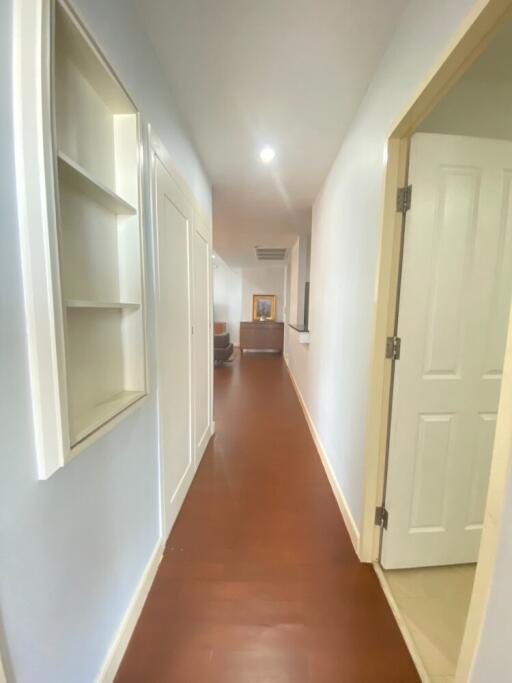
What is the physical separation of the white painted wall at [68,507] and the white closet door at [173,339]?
14 centimetres

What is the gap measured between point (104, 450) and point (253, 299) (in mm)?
7774

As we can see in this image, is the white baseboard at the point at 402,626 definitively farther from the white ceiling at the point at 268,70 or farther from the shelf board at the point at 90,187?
the white ceiling at the point at 268,70

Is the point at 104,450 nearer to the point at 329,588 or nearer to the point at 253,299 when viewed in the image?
the point at 329,588

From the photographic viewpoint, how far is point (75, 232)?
91cm

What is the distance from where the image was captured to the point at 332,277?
2297mm

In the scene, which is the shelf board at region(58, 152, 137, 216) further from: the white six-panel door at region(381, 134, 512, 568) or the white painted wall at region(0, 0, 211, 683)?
the white six-panel door at region(381, 134, 512, 568)

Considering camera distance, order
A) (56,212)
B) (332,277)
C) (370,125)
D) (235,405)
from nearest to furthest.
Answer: (56,212) → (370,125) → (332,277) → (235,405)

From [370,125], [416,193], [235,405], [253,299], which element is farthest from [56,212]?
[253,299]

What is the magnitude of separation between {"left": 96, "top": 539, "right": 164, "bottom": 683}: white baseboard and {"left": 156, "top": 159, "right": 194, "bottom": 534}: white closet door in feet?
0.70

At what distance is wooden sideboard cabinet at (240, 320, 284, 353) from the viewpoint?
7.95 meters

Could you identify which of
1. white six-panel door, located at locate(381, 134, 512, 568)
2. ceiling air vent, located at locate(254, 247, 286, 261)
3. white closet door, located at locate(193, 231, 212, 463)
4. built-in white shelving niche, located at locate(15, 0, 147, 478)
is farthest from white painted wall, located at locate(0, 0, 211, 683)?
ceiling air vent, located at locate(254, 247, 286, 261)

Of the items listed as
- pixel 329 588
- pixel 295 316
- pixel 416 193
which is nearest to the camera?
pixel 416 193

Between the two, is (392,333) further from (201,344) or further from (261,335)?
(261,335)

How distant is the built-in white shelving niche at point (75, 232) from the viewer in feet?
2.08
